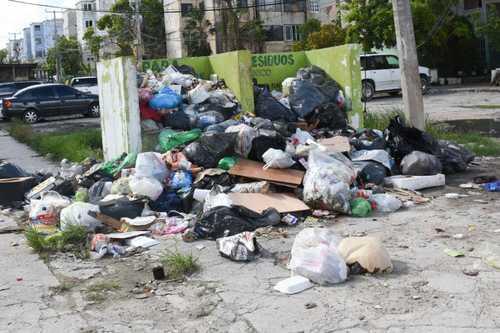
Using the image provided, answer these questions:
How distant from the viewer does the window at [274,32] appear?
54781 millimetres

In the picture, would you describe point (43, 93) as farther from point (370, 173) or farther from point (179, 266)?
point (179, 266)

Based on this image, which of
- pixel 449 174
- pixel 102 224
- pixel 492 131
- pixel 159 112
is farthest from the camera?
pixel 492 131

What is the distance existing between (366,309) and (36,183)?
6509mm

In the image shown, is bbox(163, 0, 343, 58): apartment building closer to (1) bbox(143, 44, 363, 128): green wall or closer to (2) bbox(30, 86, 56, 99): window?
(2) bbox(30, 86, 56, 99): window

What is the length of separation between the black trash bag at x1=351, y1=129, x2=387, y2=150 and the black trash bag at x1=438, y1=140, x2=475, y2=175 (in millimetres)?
838

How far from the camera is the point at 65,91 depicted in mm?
25969

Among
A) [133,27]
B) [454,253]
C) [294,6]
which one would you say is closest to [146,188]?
[454,253]

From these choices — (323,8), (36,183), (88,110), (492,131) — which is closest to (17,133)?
(88,110)

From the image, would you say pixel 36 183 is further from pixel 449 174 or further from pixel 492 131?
pixel 492 131

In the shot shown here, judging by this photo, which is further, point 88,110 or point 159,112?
point 88,110

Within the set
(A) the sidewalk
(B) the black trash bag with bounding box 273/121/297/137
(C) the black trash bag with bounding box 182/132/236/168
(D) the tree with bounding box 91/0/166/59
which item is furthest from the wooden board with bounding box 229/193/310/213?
(D) the tree with bounding box 91/0/166/59

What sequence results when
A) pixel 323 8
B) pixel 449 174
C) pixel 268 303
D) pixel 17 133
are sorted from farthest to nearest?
A: 1. pixel 323 8
2. pixel 17 133
3. pixel 449 174
4. pixel 268 303

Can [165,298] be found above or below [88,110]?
below

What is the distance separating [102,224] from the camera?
278 inches
